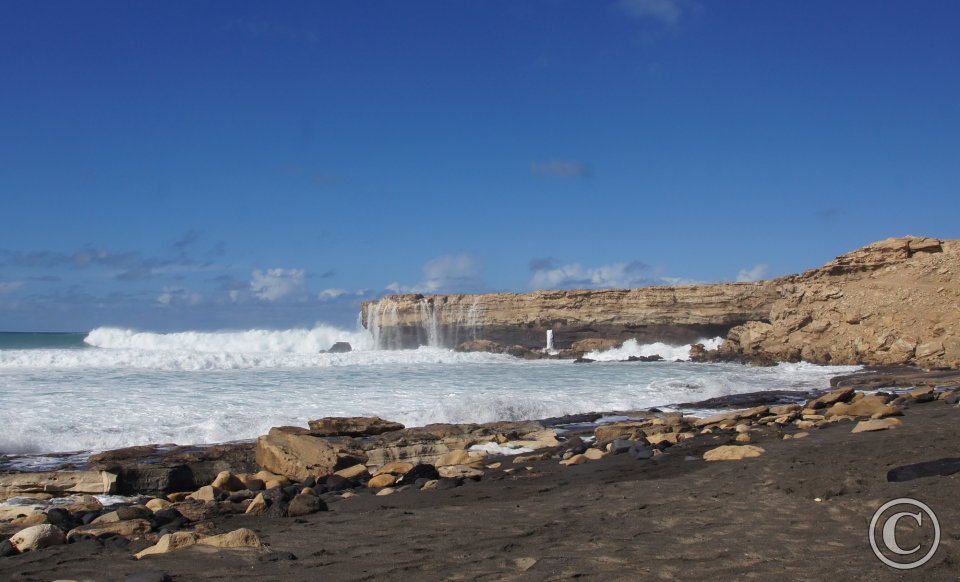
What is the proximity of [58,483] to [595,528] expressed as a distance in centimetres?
650

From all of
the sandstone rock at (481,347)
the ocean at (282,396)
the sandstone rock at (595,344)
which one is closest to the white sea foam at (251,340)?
the sandstone rock at (481,347)

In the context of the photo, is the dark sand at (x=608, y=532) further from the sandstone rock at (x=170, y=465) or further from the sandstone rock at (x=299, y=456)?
the sandstone rock at (x=170, y=465)

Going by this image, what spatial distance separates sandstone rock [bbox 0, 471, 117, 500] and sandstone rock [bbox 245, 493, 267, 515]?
257 cm

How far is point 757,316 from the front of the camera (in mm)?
37938

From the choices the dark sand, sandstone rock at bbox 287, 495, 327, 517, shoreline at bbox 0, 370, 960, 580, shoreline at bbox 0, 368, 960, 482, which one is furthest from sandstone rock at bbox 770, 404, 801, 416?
sandstone rock at bbox 287, 495, 327, 517

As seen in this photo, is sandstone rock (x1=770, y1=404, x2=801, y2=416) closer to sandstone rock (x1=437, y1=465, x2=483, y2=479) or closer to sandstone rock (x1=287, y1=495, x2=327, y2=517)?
sandstone rock (x1=437, y1=465, x2=483, y2=479)

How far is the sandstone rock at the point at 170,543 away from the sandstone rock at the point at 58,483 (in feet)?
11.9

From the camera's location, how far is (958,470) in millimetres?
6246

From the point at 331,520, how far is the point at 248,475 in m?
3.01

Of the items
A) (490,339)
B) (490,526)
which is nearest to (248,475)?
(490,526)

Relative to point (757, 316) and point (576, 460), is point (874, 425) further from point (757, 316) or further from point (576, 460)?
point (757, 316)

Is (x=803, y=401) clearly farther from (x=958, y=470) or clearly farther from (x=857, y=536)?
(x=857, y=536)

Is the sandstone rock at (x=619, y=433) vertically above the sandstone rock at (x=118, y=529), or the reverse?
the sandstone rock at (x=619, y=433)

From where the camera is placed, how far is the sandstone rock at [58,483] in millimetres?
8422
